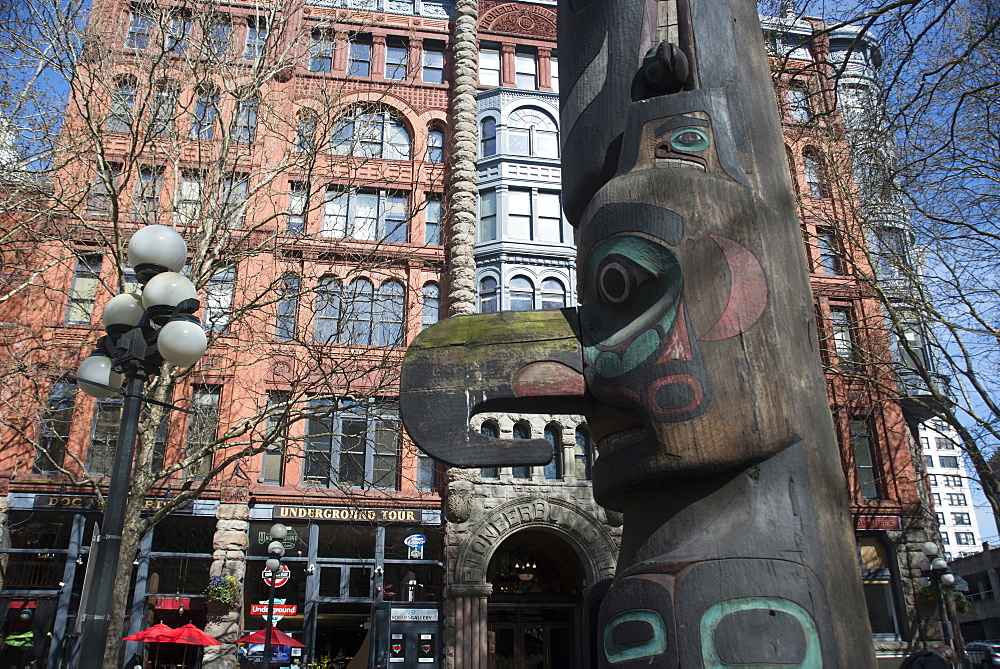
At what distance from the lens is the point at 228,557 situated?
1819cm

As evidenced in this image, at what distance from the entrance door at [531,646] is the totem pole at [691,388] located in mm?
17212

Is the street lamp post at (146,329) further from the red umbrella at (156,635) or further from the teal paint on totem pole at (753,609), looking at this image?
the red umbrella at (156,635)

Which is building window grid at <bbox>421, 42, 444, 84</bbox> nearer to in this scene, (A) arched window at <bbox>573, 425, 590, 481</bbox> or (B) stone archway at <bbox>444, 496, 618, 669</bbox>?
(A) arched window at <bbox>573, 425, 590, 481</bbox>

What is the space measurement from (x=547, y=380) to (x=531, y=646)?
18.4m

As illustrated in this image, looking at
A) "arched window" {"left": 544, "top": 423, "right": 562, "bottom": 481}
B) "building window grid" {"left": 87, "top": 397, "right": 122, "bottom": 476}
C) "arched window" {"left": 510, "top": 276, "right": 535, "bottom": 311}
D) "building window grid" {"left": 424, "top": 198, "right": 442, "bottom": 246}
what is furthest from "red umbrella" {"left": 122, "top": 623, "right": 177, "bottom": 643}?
"building window grid" {"left": 424, "top": 198, "right": 442, "bottom": 246}

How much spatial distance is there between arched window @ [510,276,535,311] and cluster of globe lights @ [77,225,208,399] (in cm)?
1586

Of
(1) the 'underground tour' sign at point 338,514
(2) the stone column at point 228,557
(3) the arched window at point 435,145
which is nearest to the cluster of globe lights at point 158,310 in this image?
(2) the stone column at point 228,557

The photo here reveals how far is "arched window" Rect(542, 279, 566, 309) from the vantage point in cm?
2216

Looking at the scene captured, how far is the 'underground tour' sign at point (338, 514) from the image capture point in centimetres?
1897

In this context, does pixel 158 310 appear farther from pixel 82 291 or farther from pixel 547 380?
pixel 82 291

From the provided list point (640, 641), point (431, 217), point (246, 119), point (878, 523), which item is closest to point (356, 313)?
point (246, 119)

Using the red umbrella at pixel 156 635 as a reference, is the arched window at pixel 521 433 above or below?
above

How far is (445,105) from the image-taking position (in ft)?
79.5

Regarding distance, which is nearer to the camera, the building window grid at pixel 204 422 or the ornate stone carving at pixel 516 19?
the building window grid at pixel 204 422
